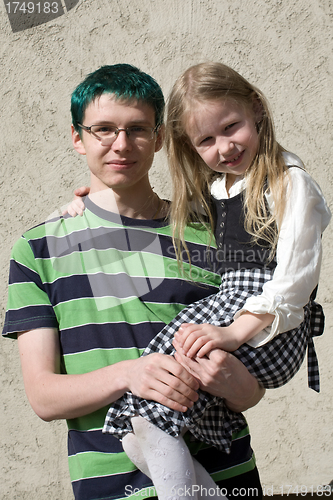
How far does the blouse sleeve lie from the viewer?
124 cm

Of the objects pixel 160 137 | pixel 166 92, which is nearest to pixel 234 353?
pixel 160 137

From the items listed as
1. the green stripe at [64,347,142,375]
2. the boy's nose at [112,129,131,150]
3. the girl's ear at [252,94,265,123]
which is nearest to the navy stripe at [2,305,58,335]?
the green stripe at [64,347,142,375]

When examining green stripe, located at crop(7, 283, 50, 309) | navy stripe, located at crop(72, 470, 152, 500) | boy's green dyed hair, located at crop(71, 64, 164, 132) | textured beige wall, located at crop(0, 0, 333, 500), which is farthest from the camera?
textured beige wall, located at crop(0, 0, 333, 500)

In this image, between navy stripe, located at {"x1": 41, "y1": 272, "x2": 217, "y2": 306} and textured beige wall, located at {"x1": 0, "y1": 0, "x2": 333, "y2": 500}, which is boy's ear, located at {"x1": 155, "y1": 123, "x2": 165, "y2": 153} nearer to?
navy stripe, located at {"x1": 41, "y1": 272, "x2": 217, "y2": 306}

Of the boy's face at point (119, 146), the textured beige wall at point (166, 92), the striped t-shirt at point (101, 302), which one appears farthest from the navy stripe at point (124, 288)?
the textured beige wall at point (166, 92)

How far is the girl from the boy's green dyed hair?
88mm

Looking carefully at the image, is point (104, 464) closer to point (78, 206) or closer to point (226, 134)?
point (78, 206)

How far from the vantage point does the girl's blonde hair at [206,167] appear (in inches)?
55.4

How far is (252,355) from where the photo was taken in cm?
129

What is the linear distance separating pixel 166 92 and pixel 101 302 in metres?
1.69

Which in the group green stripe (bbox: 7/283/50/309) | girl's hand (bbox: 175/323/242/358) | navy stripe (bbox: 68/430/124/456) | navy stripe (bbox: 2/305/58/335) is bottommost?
navy stripe (bbox: 68/430/124/456)

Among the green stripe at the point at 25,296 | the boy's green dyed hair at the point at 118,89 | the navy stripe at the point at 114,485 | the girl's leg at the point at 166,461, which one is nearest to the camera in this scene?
the girl's leg at the point at 166,461

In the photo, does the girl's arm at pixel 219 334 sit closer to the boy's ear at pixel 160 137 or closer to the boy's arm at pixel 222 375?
the boy's arm at pixel 222 375

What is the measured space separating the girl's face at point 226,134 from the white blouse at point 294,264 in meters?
0.21
